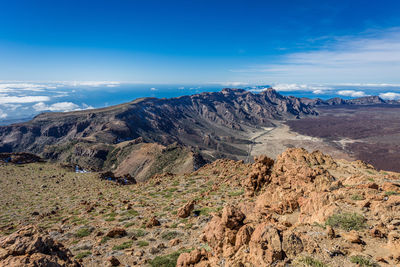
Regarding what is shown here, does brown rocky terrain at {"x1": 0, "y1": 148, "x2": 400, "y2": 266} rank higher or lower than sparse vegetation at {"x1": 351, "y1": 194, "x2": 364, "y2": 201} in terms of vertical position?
lower

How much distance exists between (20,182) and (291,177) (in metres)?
42.3

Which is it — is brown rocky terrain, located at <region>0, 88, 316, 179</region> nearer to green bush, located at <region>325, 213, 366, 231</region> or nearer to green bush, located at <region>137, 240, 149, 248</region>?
green bush, located at <region>137, 240, 149, 248</region>

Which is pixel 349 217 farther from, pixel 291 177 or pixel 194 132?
pixel 194 132

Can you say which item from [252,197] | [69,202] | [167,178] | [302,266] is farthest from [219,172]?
[302,266]

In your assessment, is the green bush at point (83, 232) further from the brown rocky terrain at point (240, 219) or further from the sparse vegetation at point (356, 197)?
the sparse vegetation at point (356, 197)

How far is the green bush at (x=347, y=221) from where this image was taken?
7.76 m

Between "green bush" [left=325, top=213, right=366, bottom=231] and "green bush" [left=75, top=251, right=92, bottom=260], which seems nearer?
"green bush" [left=325, top=213, right=366, bottom=231]

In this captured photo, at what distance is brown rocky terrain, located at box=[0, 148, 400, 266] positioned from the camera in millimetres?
6688

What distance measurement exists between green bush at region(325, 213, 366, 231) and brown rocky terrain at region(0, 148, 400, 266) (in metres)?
0.03

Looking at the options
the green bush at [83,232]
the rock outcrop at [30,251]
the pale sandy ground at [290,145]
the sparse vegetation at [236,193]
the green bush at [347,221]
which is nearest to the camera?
the rock outcrop at [30,251]

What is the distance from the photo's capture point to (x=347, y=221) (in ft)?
26.0

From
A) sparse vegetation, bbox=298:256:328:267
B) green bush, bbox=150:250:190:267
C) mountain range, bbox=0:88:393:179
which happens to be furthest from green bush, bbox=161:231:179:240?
mountain range, bbox=0:88:393:179

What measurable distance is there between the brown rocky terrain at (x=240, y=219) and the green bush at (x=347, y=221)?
3 centimetres

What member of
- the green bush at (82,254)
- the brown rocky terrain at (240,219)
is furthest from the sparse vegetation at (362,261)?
the green bush at (82,254)
